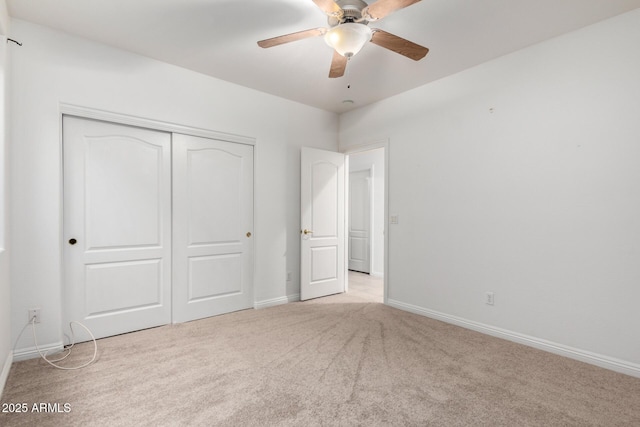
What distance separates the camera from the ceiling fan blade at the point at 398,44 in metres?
2.10

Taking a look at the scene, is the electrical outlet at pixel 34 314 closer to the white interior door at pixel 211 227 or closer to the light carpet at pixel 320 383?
the light carpet at pixel 320 383

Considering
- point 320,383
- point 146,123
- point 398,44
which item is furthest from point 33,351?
point 398,44

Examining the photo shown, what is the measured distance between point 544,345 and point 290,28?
11.0ft

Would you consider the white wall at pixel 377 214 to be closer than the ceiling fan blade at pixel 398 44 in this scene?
No

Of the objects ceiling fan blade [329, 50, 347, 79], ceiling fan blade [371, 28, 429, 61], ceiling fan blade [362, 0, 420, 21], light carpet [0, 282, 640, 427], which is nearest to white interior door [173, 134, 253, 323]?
light carpet [0, 282, 640, 427]

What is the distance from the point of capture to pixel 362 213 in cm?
636

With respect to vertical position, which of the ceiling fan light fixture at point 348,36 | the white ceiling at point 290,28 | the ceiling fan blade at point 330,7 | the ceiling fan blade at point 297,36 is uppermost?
the white ceiling at point 290,28

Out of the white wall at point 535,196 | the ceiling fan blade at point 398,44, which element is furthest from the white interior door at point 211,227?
the ceiling fan blade at point 398,44

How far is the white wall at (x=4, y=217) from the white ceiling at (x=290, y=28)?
321 millimetres

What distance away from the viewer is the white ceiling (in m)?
2.29

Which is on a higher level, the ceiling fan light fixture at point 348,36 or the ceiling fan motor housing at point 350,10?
the ceiling fan motor housing at point 350,10

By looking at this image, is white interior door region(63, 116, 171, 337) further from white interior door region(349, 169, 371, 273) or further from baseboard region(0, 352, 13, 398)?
white interior door region(349, 169, 371, 273)

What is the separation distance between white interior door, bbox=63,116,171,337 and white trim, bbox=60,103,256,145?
68mm

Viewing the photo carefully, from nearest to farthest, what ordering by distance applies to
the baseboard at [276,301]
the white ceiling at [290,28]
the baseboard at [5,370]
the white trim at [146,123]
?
the baseboard at [5,370]
the white ceiling at [290,28]
the white trim at [146,123]
the baseboard at [276,301]
